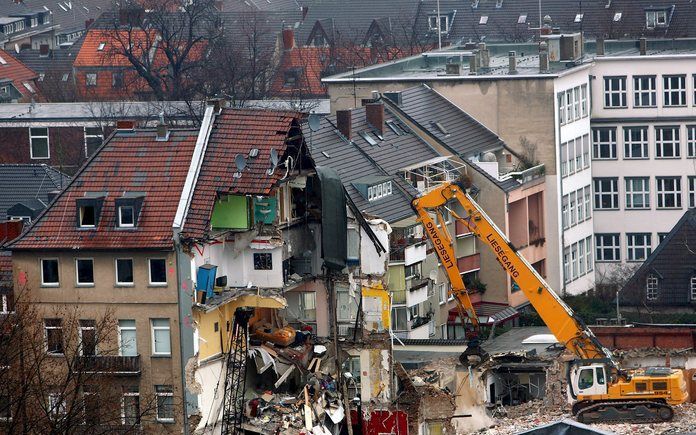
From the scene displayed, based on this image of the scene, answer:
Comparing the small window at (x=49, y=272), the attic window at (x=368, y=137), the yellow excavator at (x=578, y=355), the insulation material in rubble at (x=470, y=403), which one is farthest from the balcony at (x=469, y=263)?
the small window at (x=49, y=272)

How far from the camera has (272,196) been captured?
68438 millimetres

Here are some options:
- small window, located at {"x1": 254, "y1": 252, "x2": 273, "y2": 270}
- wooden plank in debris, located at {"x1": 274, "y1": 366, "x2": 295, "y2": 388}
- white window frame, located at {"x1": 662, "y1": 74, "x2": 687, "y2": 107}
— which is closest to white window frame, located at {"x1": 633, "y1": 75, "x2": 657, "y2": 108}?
white window frame, located at {"x1": 662, "y1": 74, "x2": 687, "y2": 107}

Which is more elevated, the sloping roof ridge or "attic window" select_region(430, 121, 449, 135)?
"attic window" select_region(430, 121, 449, 135)

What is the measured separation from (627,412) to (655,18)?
72.3 meters

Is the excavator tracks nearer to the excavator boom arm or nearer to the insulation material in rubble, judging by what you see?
the excavator boom arm

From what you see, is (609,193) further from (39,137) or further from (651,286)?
(39,137)

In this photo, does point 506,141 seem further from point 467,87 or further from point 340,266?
point 340,266

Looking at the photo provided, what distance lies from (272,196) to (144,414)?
27.0 feet

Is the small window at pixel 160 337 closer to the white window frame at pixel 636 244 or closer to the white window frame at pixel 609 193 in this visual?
the white window frame at pixel 609 193

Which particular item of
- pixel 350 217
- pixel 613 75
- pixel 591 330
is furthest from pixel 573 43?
pixel 350 217

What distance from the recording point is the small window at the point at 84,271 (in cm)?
6655

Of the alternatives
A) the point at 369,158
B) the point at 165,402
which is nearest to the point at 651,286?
the point at 369,158

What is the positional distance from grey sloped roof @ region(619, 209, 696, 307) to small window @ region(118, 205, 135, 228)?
30.5 m

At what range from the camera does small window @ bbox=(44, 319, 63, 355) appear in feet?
218
